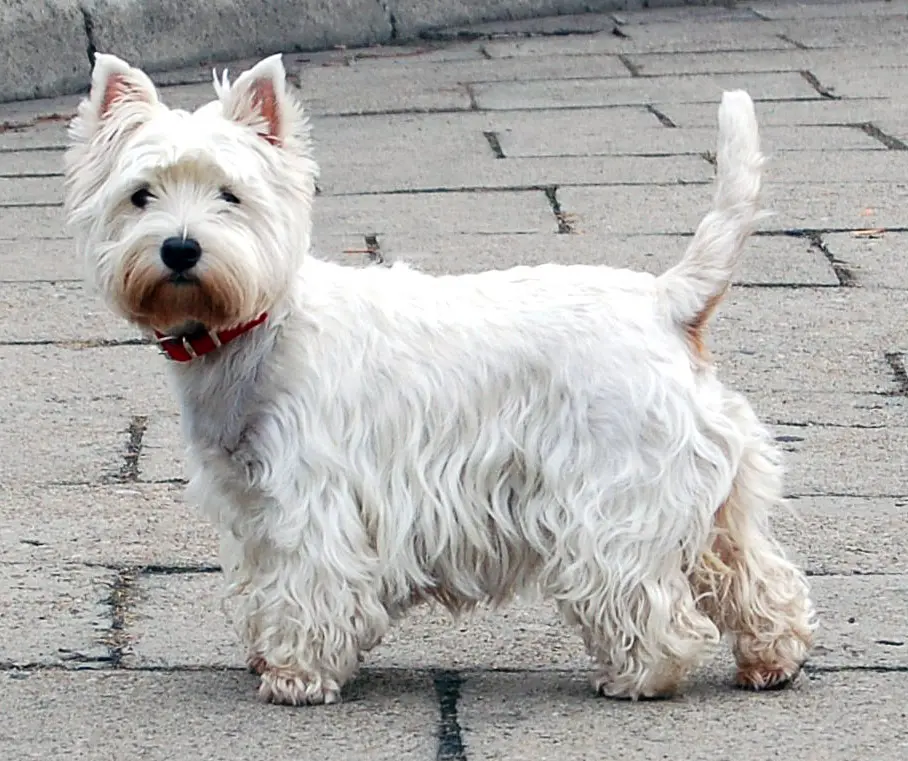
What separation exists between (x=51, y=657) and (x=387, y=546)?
0.82m

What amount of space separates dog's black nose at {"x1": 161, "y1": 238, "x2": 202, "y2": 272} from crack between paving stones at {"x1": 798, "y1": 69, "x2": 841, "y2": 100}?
25.2ft

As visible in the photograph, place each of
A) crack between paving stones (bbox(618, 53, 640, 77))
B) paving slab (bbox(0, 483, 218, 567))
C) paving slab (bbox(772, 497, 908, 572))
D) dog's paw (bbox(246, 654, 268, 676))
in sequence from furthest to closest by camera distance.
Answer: crack between paving stones (bbox(618, 53, 640, 77)) → paving slab (bbox(0, 483, 218, 567)) → paving slab (bbox(772, 497, 908, 572)) → dog's paw (bbox(246, 654, 268, 676))

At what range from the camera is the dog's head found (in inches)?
143

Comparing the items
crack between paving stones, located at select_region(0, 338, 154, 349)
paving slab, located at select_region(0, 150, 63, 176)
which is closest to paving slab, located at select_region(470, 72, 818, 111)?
paving slab, located at select_region(0, 150, 63, 176)

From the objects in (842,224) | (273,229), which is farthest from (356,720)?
(842,224)

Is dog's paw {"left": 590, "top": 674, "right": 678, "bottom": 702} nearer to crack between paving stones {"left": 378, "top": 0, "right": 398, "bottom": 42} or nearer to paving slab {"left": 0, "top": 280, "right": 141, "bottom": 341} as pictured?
paving slab {"left": 0, "top": 280, "right": 141, "bottom": 341}

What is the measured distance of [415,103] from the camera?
11000 millimetres

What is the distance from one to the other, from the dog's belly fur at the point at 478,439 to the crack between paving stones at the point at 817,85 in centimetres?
724

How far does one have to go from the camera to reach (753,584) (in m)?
3.97

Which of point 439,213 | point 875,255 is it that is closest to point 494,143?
point 439,213

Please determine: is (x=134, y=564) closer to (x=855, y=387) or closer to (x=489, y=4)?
(x=855, y=387)

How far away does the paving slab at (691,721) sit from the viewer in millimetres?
3617

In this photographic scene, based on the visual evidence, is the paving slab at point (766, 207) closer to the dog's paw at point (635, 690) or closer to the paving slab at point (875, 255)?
the paving slab at point (875, 255)

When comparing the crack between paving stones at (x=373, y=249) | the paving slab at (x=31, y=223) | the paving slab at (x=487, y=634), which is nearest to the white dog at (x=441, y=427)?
the paving slab at (x=487, y=634)
